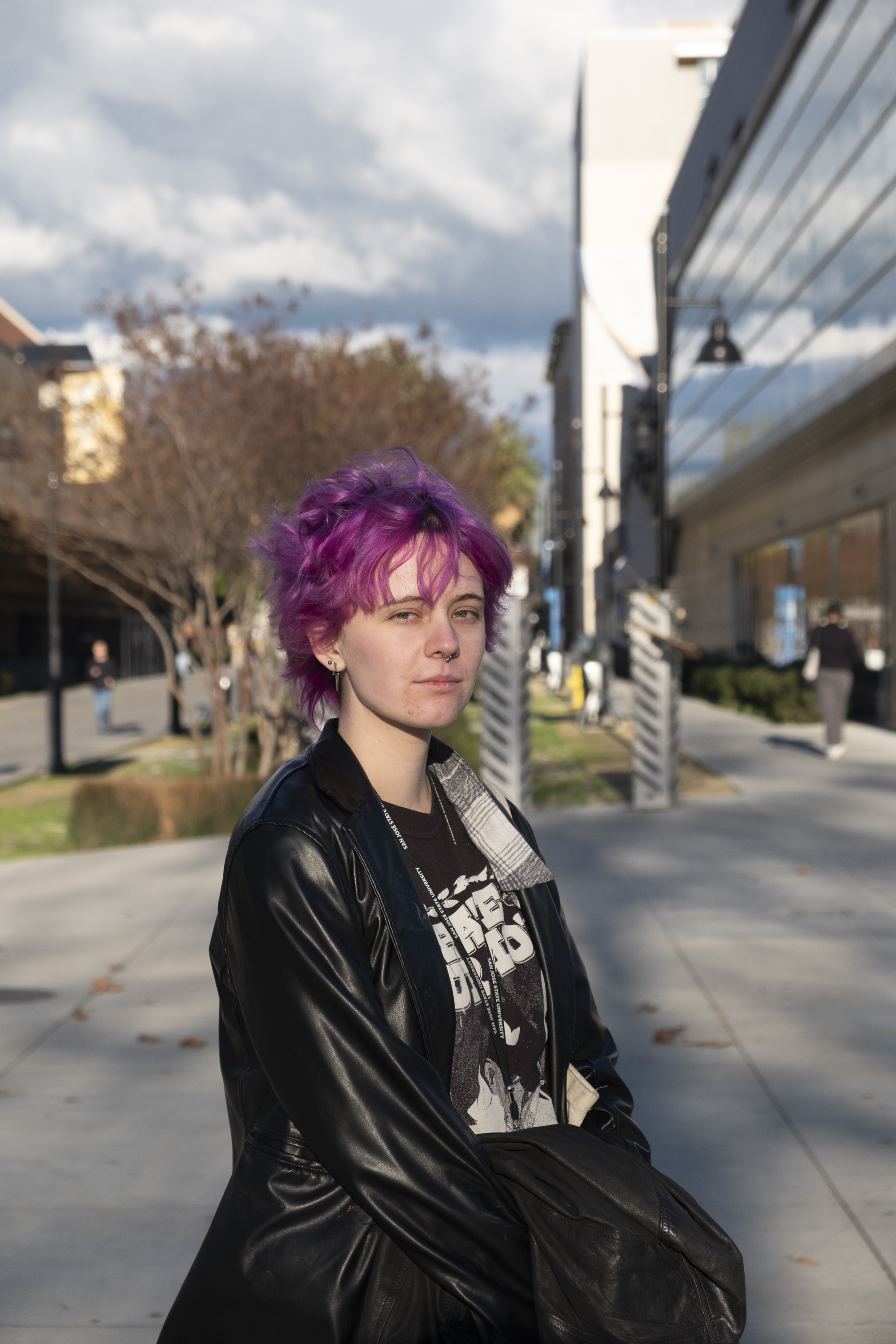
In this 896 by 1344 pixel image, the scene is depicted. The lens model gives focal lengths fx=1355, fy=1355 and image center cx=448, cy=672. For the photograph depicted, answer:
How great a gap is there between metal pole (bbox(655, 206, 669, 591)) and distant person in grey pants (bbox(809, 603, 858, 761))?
221 cm

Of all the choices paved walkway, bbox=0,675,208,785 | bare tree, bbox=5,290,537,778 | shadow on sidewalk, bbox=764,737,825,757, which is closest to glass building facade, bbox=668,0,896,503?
shadow on sidewalk, bbox=764,737,825,757

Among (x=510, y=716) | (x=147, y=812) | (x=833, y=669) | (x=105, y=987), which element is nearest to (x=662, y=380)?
(x=833, y=669)

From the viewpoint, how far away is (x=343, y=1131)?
176 cm

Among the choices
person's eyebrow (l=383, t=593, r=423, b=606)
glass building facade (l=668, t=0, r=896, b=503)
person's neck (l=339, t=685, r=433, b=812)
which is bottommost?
person's neck (l=339, t=685, r=433, b=812)

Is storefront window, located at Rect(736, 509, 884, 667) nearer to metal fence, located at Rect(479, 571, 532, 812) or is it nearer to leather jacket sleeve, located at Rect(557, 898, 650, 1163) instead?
metal fence, located at Rect(479, 571, 532, 812)

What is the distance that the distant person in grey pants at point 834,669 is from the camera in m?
17.7

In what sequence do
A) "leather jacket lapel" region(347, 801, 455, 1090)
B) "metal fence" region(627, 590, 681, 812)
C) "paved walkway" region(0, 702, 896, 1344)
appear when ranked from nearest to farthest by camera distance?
"leather jacket lapel" region(347, 801, 455, 1090), "paved walkway" region(0, 702, 896, 1344), "metal fence" region(627, 590, 681, 812)

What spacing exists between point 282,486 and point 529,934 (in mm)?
16740

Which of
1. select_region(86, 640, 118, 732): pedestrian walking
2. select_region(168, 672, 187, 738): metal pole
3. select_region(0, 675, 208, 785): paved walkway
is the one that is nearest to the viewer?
select_region(0, 675, 208, 785): paved walkway

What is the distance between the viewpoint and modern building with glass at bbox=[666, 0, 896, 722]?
77.6ft

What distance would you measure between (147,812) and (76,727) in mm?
20569

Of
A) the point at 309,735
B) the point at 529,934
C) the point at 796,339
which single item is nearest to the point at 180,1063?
the point at 529,934

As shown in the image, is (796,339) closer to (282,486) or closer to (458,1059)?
(282,486)

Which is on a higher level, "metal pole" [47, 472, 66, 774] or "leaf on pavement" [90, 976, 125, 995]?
"metal pole" [47, 472, 66, 774]
